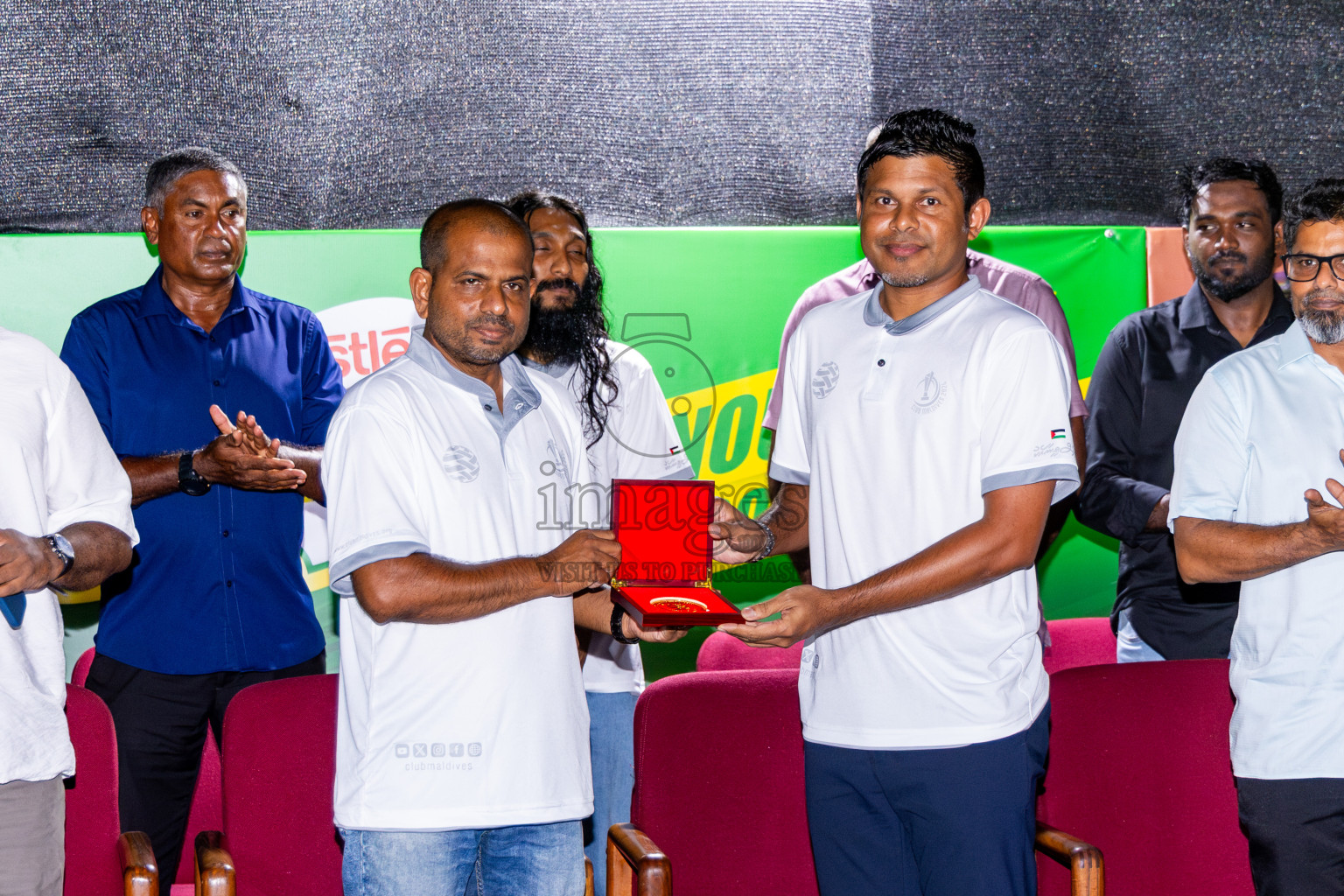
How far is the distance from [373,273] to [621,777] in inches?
68.5

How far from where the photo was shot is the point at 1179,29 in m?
4.54

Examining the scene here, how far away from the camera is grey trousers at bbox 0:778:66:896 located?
7.07ft

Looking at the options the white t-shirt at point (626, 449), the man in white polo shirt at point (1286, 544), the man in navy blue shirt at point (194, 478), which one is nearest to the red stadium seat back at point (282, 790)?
the man in navy blue shirt at point (194, 478)

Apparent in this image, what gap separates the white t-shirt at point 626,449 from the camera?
3.23 m

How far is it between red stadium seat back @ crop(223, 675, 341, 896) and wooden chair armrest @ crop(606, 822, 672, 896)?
64cm

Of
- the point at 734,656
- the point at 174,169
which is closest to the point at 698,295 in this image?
the point at 734,656

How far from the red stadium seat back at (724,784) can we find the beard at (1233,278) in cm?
180

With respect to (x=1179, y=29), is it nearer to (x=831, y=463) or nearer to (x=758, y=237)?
(x=758, y=237)

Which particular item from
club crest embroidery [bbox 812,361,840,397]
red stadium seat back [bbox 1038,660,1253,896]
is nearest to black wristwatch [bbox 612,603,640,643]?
club crest embroidery [bbox 812,361,840,397]

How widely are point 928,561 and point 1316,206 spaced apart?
1.08m

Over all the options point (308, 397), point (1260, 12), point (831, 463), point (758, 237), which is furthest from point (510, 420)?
point (1260, 12)

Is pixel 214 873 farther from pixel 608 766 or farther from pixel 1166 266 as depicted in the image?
pixel 1166 266

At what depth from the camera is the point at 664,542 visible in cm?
245

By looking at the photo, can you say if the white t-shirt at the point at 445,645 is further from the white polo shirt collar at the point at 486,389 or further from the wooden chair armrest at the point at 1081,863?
the wooden chair armrest at the point at 1081,863
